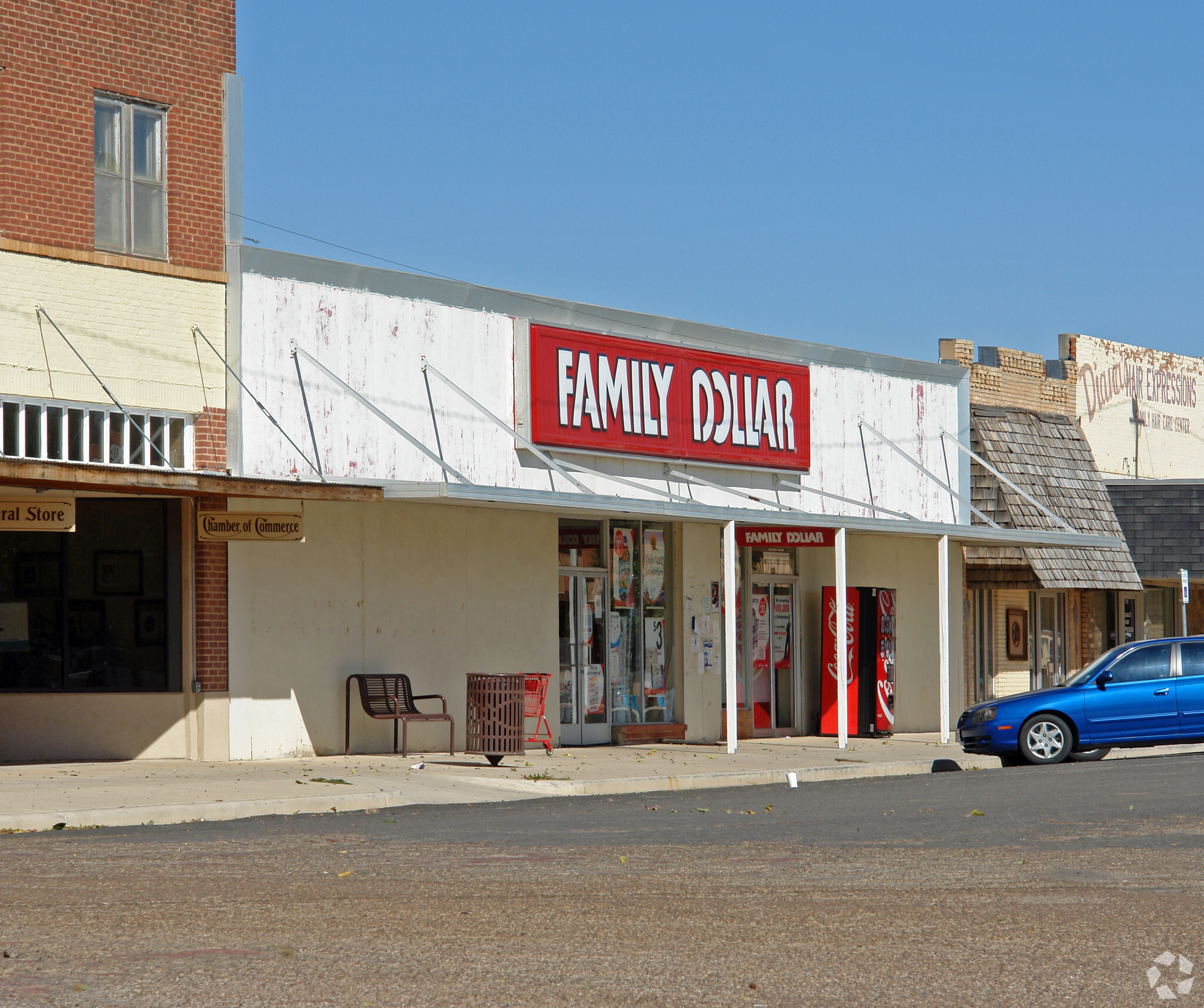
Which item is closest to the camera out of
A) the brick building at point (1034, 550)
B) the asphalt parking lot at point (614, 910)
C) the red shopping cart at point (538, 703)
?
the asphalt parking lot at point (614, 910)

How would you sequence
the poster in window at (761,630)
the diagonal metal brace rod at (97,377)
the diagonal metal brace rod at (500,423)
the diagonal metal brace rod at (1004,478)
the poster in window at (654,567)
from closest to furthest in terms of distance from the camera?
the diagonal metal brace rod at (97,377) < the diagonal metal brace rod at (500,423) < the poster in window at (654,567) < the poster in window at (761,630) < the diagonal metal brace rod at (1004,478)

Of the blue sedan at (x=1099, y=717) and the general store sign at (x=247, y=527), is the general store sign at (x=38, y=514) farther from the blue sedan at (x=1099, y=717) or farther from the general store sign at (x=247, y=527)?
the blue sedan at (x=1099, y=717)

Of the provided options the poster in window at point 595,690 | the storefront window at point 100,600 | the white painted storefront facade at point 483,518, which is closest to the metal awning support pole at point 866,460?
the white painted storefront facade at point 483,518

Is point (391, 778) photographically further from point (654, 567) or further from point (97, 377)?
point (654, 567)

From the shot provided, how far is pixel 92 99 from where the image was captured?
1758 centimetres

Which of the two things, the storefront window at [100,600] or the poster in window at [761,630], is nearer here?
the storefront window at [100,600]

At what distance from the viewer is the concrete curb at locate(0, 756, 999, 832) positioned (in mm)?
12758

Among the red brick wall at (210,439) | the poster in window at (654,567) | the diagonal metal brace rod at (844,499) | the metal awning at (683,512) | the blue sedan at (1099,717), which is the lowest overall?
the blue sedan at (1099,717)

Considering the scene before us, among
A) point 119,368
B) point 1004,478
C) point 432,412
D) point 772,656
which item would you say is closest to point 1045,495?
point 1004,478

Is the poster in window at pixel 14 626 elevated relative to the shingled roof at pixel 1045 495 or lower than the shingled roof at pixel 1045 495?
lower

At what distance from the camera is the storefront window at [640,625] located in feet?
73.6

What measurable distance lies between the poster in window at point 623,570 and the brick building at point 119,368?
6.22 meters

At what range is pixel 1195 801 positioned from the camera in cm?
1368

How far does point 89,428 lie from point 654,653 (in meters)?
8.96
